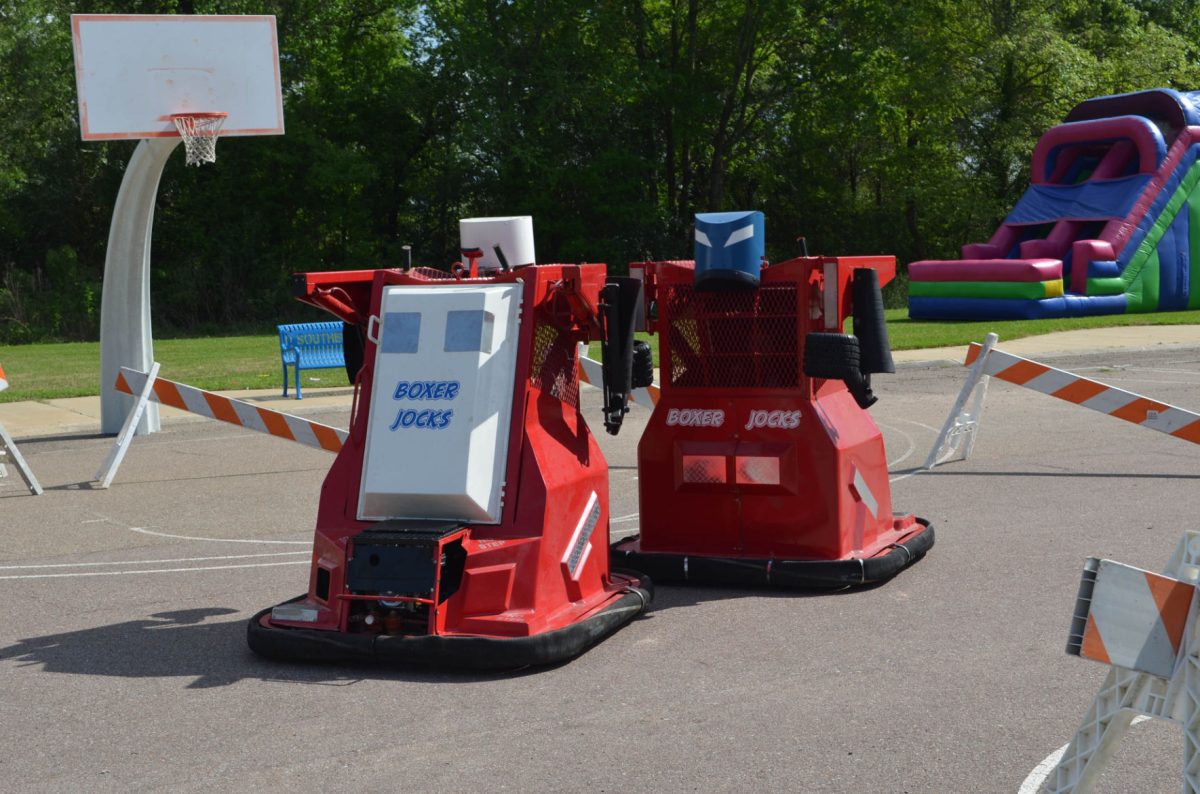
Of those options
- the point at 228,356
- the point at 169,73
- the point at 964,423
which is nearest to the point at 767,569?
the point at 964,423

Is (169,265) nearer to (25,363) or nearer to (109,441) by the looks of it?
(25,363)

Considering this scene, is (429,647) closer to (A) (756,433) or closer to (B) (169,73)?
(A) (756,433)

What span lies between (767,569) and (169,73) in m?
11.1

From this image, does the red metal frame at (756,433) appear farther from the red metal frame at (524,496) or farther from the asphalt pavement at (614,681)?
the red metal frame at (524,496)

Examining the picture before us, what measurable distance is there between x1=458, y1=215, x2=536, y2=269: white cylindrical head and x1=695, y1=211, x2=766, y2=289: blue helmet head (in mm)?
950

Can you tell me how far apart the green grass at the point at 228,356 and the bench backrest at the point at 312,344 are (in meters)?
0.53

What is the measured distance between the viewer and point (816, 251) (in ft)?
169

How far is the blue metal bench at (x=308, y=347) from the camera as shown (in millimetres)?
19203

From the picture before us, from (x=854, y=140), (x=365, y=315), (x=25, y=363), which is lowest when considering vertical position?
(x=25, y=363)

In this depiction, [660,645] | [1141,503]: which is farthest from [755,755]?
[1141,503]

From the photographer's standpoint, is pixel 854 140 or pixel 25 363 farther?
pixel 854 140

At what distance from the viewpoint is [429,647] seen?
20.2 feet

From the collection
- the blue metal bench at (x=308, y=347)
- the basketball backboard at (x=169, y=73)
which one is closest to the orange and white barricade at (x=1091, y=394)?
the basketball backboard at (x=169, y=73)

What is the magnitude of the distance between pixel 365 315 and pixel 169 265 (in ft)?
119
